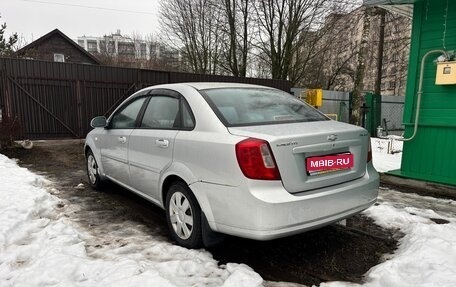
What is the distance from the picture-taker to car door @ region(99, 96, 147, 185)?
4121 millimetres

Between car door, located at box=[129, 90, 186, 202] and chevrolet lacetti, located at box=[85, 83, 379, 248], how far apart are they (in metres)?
0.01

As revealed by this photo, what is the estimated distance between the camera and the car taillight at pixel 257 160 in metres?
2.53

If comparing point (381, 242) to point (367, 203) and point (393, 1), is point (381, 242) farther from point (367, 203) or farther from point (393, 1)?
point (393, 1)

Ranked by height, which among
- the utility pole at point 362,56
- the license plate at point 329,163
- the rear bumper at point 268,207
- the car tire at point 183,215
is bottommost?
the car tire at point 183,215

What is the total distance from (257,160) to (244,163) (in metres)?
0.10

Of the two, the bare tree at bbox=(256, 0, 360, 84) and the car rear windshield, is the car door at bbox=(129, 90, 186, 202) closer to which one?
the car rear windshield

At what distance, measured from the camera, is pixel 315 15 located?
20.1 meters

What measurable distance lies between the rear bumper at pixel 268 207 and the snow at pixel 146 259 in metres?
0.39

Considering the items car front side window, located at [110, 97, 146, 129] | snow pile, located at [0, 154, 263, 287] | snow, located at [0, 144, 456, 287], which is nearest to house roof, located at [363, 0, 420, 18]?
snow, located at [0, 144, 456, 287]

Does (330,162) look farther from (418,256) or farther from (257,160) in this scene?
(418,256)

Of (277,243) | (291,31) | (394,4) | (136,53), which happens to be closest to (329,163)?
(277,243)

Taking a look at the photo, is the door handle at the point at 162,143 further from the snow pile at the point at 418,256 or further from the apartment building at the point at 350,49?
the apartment building at the point at 350,49

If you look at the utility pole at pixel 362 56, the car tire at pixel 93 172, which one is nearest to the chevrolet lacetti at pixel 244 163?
the car tire at pixel 93 172

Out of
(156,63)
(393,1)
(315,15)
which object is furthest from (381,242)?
(156,63)
